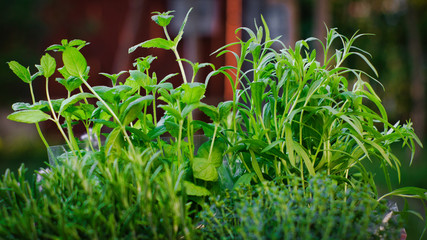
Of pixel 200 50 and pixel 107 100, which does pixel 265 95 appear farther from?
pixel 200 50

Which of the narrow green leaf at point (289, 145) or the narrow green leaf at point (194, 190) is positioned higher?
the narrow green leaf at point (289, 145)

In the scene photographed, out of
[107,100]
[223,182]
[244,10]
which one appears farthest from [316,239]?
[244,10]

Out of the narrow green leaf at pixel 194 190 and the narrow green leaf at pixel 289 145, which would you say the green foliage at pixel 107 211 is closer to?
the narrow green leaf at pixel 194 190

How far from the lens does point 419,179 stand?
5547 millimetres

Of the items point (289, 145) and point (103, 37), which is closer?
point (289, 145)

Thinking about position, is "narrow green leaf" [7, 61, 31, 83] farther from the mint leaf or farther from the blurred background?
the blurred background

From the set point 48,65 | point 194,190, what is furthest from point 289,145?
point 48,65

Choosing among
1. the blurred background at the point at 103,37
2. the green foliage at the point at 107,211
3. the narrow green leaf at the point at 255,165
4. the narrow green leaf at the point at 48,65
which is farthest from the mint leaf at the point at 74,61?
the blurred background at the point at 103,37

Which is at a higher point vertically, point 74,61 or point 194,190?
point 74,61

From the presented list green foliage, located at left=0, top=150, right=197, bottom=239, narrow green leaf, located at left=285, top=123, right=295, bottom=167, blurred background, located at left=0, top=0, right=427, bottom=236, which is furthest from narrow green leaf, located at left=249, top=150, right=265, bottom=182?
blurred background, located at left=0, top=0, right=427, bottom=236

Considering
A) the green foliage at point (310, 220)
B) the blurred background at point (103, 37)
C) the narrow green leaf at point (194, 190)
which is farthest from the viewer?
the blurred background at point (103, 37)

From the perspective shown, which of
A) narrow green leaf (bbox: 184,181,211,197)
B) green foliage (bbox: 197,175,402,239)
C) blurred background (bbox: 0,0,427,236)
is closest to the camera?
green foliage (bbox: 197,175,402,239)

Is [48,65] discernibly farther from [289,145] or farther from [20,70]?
[289,145]

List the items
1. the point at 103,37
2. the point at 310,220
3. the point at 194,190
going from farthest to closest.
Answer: the point at 103,37
the point at 194,190
the point at 310,220
